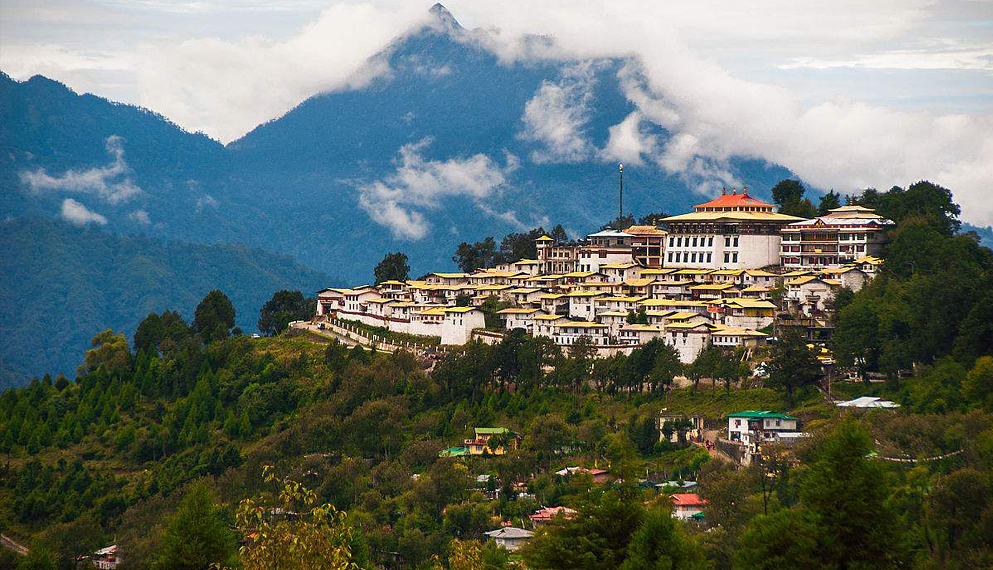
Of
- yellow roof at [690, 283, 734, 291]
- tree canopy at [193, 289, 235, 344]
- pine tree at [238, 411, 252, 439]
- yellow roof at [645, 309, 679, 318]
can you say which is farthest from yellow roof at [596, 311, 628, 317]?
tree canopy at [193, 289, 235, 344]

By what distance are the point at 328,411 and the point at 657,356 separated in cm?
1791

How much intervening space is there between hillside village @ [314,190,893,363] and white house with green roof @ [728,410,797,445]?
9616 millimetres

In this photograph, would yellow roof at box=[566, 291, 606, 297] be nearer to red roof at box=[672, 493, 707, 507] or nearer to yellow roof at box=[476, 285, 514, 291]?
yellow roof at box=[476, 285, 514, 291]

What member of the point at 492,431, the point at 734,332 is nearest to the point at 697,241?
the point at 734,332

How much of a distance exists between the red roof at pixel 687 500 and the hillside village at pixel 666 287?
51.0 feet

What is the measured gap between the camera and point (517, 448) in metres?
66.4

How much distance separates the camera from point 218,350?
8812 cm

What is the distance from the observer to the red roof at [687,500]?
54.1 meters

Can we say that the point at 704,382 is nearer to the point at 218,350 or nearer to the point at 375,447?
the point at 375,447

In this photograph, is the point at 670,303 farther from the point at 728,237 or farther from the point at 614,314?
the point at 728,237

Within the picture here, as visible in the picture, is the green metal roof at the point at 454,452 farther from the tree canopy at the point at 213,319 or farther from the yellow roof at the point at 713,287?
the tree canopy at the point at 213,319

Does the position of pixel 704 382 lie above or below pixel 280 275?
below

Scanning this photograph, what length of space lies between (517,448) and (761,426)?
475 inches

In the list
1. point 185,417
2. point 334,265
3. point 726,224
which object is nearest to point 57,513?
point 185,417
